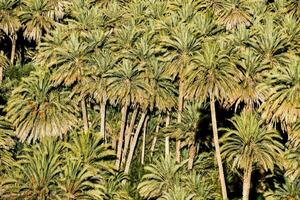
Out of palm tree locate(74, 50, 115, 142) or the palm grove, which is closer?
the palm grove

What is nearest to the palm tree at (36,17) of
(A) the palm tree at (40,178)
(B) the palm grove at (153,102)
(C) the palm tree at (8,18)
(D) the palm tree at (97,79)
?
(B) the palm grove at (153,102)

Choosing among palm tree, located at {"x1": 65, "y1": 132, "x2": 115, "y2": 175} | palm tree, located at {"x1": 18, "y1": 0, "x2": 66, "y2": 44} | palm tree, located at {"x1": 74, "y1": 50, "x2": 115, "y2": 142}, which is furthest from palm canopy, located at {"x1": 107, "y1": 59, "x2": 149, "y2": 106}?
palm tree, located at {"x1": 18, "y1": 0, "x2": 66, "y2": 44}

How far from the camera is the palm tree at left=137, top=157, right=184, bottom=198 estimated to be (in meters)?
31.9

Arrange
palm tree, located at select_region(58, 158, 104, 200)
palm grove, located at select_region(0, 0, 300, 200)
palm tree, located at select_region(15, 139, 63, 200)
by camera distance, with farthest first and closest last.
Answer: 1. palm grove, located at select_region(0, 0, 300, 200)
2. palm tree, located at select_region(58, 158, 104, 200)
3. palm tree, located at select_region(15, 139, 63, 200)

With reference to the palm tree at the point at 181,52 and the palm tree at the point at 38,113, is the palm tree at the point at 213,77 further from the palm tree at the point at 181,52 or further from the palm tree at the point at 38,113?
the palm tree at the point at 38,113

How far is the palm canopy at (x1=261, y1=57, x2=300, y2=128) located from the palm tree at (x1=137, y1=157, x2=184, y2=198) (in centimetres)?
755

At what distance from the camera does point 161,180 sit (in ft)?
106

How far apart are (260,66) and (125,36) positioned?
11.7 meters

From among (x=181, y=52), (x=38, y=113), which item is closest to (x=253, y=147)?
(x=181, y=52)

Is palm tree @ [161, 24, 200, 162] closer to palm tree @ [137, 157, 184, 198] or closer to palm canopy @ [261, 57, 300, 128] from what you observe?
palm tree @ [137, 157, 184, 198]

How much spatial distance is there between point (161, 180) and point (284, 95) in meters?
10.5

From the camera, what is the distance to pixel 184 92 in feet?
112

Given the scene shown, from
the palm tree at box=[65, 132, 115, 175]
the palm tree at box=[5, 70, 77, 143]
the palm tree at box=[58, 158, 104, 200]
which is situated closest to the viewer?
the palm tree at box=[58, 158, 104, 200]

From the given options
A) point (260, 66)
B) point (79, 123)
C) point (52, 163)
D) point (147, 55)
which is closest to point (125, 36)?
point (147, 55)
